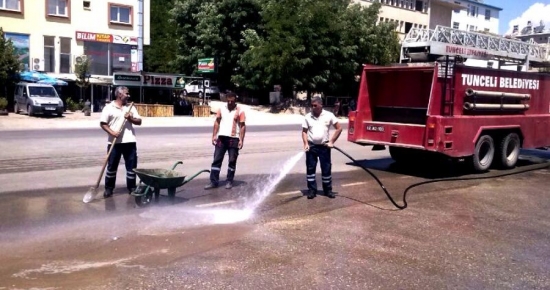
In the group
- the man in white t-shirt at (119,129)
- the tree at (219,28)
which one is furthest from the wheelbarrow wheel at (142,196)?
the tree at (219,28)

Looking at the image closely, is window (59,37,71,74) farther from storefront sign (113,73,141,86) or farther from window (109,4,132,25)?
storefront sign (113,73,141,86)

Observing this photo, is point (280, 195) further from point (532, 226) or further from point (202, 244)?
point (532, 226)

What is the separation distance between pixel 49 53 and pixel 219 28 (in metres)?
13.5

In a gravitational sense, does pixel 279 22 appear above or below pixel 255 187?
above

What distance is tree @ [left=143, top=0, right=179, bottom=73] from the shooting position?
55000 mm

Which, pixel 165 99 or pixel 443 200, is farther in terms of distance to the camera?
pixel 165 99

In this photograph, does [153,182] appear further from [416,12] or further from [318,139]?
[416,12]

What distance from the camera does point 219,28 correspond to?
45.8 metres

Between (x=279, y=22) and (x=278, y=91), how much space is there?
544 cm

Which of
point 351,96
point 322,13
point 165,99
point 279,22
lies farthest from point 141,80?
point 351,96

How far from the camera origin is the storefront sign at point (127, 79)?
34097 millimetres

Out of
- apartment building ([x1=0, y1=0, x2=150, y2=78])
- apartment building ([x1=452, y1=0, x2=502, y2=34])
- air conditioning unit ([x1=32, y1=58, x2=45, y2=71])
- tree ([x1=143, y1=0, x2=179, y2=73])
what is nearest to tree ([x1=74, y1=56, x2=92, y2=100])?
apartment building ([x1=0, y1=0, x2=150, y2=78])

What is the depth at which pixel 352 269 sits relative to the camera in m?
5.54

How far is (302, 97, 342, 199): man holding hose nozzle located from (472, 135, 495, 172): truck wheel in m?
4.88
